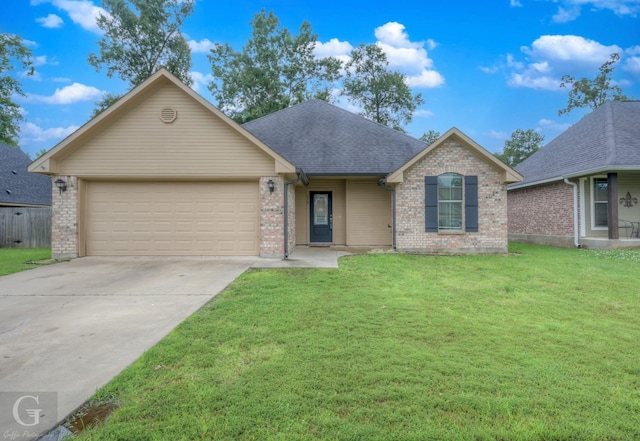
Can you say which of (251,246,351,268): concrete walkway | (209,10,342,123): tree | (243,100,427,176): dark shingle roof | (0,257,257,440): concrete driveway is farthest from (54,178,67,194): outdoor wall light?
(209,10,342,123): tree

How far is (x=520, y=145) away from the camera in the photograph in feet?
134

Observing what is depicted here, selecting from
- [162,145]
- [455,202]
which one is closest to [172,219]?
[162,145]

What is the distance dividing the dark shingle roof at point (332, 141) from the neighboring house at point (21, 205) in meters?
10.4

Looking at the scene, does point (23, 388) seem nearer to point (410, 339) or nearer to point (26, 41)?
point (410, 339)

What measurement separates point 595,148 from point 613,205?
2.94 meters

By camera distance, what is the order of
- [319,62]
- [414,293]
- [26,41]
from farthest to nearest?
[319,62] < [26,41] < [414,293]

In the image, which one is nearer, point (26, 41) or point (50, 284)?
point (50, 284)

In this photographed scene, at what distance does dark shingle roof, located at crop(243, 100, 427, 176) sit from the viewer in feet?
39.4

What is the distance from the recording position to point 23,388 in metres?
2.60

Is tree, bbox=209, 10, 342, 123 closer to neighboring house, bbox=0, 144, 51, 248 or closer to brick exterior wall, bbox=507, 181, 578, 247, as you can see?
neighboring house, bbox=0, 144, 51, 248

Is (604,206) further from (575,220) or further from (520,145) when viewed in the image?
(520,145)

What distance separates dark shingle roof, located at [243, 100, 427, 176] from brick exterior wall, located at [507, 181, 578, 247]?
6203 millimetres

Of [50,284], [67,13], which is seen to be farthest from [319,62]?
[50,284]

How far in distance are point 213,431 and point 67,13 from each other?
104 ft
